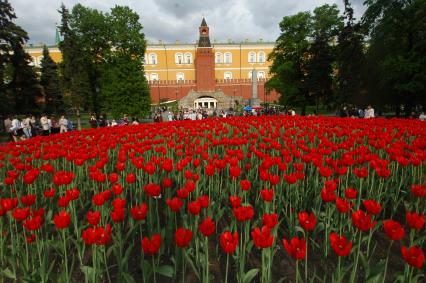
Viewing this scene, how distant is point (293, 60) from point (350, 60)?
9.96 metres

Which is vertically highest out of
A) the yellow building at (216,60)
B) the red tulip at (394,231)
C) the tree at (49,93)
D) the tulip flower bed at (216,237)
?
the yellow building at (216,60)

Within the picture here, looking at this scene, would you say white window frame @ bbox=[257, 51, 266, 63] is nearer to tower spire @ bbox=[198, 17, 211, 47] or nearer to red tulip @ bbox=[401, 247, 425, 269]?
tower spire @ bbox=[198, 17, 211, 47]

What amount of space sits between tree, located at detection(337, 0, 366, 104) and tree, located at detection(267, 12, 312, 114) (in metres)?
5.71

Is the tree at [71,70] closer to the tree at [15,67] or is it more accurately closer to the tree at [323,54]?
the tree at [15,67]

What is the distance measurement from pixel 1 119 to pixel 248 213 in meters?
34.4

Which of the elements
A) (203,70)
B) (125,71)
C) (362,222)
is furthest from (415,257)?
(203,70)

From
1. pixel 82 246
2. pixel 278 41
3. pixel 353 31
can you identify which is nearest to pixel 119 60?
pixel 278 41

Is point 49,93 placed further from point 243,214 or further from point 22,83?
point 243,214

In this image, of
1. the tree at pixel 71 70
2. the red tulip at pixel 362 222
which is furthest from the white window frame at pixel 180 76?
the red tulip at pixel 362 222

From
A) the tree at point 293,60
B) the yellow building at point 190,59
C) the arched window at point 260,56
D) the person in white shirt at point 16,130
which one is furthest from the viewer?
the arched window at point 260,56

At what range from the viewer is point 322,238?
3.75 meters

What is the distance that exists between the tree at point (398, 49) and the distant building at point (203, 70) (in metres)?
37.0

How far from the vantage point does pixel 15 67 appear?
3077 cm

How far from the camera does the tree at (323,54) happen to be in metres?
33.4
